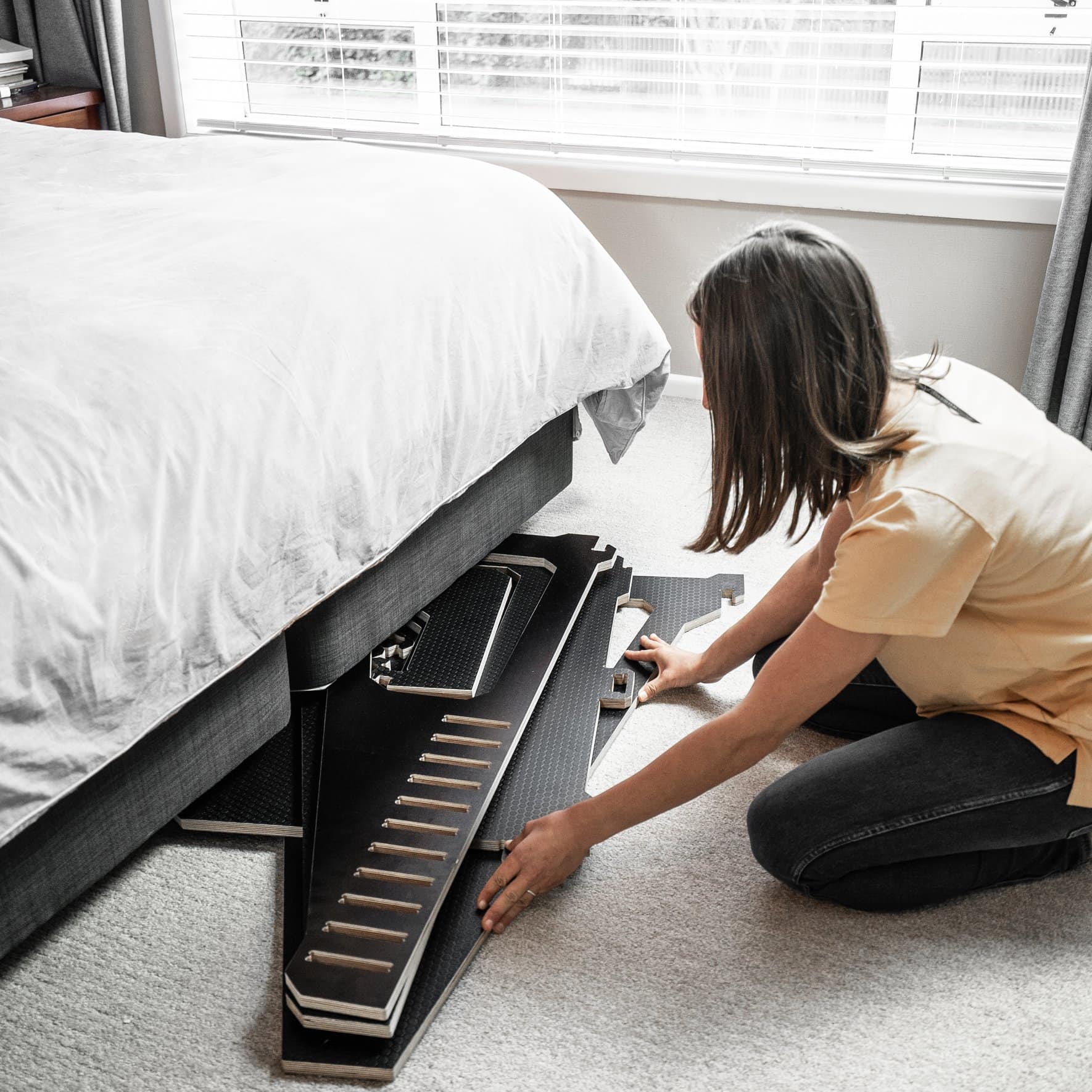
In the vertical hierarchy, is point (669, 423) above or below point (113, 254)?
below

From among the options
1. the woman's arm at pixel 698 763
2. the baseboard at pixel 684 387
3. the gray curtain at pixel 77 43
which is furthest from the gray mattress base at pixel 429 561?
the gray curtain at pixel 77 43

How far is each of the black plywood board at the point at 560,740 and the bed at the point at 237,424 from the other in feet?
0.83

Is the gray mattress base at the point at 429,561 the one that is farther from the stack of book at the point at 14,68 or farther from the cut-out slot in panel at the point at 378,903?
the stack of book at the point at 14,68

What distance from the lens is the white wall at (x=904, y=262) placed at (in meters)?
2.69

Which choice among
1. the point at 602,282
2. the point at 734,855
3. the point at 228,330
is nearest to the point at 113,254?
the point at 228,330

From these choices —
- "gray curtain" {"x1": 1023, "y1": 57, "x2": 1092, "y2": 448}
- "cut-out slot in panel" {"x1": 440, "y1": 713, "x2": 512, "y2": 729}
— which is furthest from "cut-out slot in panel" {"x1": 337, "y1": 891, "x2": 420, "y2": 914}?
"gray curtain" {"x1": 1023, "y1": 57, "x2": 1092, "y2": 448}

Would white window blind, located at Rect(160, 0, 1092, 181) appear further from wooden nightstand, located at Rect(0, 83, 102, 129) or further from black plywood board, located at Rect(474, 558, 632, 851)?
black plywood board, located at Rect(474, 558, 632, 851)

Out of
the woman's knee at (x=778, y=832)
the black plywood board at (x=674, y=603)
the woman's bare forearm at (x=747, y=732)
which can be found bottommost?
the black plywood board at (x=674, y=603)

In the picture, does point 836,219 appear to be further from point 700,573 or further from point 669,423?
point 700,573

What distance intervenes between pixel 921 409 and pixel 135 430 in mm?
865

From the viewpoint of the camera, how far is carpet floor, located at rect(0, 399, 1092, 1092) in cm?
116

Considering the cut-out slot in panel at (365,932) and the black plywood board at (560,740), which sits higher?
the cut-out slot in panel at (365,932)

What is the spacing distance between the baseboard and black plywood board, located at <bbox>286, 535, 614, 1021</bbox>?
1.31 metres

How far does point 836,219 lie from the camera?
111 inches
